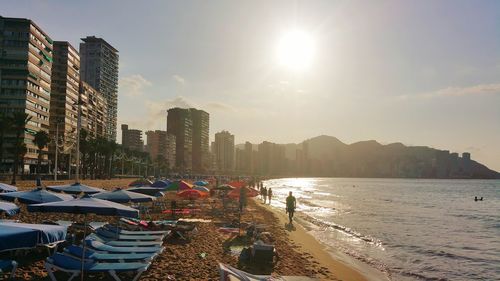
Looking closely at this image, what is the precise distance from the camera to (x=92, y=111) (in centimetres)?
14862

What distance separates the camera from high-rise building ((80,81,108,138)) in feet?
452

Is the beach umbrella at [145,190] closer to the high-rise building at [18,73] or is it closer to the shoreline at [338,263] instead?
the shoreline at [338,263]

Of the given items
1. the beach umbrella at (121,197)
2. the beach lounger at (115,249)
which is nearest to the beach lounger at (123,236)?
the beach umbrella at (121,197)

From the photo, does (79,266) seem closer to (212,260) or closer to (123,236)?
(123,236)

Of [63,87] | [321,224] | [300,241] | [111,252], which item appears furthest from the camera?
[63,87]

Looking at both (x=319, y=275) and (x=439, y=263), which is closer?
(x=319, y=275)

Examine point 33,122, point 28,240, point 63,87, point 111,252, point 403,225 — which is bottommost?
point 403,225

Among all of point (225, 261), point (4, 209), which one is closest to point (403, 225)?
point (225, 261)

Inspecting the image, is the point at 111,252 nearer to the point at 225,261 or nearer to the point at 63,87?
the point at 225,261

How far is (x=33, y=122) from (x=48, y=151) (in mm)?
13040

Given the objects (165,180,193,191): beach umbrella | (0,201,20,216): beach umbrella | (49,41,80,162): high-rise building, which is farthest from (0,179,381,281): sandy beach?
(49,41,80,162): high-rise building

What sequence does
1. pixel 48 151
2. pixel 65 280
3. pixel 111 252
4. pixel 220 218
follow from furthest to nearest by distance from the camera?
pixel 48 151
pixel 220 218
pixel 111 252
pixel 65 280

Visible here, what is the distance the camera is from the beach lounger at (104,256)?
10781 millimetres

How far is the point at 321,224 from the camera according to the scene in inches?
1320
